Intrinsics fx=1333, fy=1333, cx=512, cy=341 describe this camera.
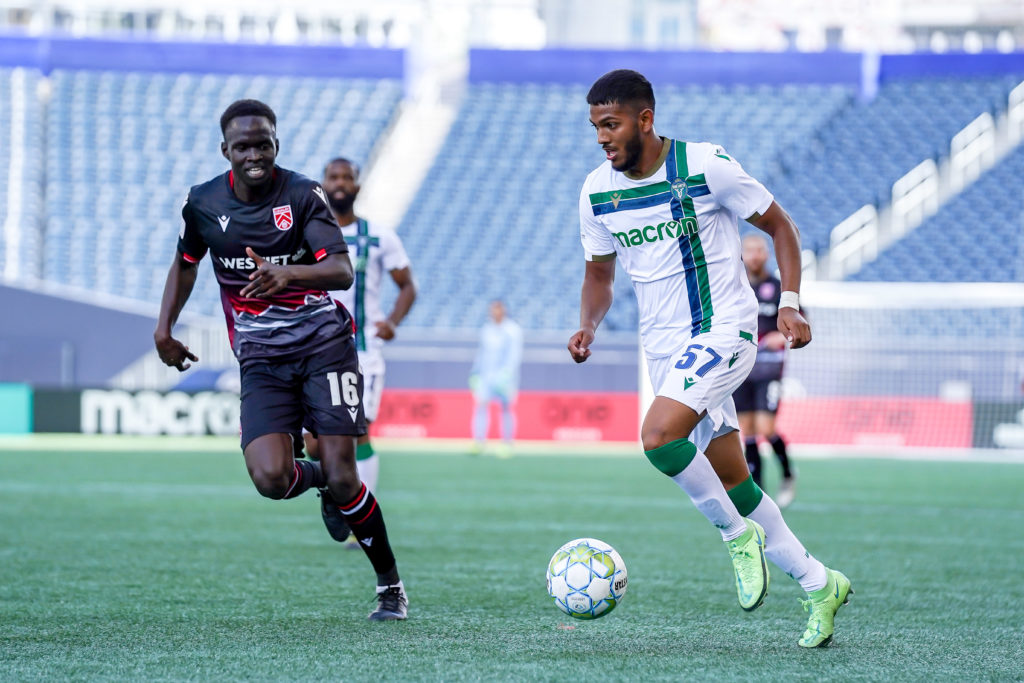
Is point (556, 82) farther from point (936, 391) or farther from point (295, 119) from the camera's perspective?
point (936, 391)

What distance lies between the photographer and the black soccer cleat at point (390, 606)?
5.50m

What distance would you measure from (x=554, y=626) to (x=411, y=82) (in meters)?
28.2

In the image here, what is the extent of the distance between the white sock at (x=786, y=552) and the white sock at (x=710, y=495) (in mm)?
104

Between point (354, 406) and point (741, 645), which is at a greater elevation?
point (354, 406)

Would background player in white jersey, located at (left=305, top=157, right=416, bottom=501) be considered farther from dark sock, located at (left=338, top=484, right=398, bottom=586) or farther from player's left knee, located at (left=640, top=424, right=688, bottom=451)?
player's left knee, located at (left=640, top=424, right=688, bottom=451)

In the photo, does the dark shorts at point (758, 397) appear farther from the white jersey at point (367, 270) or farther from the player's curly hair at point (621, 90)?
the player's curly hair at point (621, 90)

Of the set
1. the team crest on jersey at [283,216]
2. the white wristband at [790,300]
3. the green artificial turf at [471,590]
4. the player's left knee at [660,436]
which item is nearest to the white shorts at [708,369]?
the player's left knee at [660,436]

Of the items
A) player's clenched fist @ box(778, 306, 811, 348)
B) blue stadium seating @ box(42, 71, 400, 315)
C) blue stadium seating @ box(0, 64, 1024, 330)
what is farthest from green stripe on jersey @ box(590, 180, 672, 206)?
blue stadium seating @ box(42, 71, 400, 315)

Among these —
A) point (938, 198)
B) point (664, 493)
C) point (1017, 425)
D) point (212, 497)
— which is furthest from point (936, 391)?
point (212, 497)

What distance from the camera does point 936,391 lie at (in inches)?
861

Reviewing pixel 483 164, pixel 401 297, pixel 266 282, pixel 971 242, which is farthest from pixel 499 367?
pixel 266 282

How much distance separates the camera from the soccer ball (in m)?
5.12

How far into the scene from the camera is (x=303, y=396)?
5609 mm

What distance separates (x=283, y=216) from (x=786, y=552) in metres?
2.40
